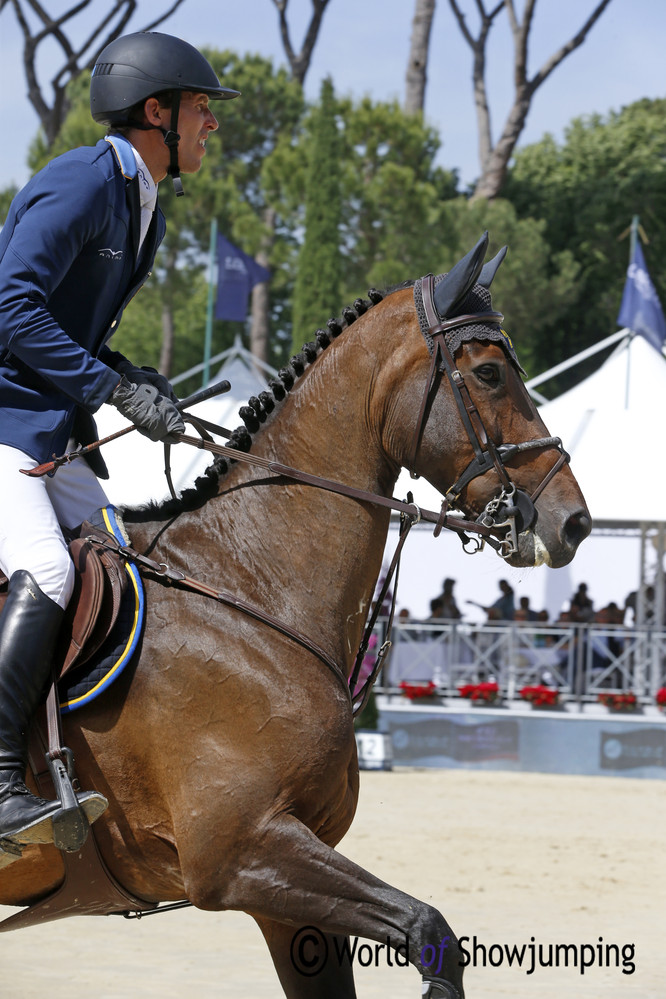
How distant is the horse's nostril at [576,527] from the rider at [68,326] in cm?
115

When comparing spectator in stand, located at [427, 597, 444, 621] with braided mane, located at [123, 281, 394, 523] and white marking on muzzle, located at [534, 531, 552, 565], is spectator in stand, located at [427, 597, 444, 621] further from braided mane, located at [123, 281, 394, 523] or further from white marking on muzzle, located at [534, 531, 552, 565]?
white marking on muzzle, located at [534, 531, 552, 565]

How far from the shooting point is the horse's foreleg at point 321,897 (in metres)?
3.10

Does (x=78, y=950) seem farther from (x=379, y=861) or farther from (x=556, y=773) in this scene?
(x=556, y=773)

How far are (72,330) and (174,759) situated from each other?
4.24 ft

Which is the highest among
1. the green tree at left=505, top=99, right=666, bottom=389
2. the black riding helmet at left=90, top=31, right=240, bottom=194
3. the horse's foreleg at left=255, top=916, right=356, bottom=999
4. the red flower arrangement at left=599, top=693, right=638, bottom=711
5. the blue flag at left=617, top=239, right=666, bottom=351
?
the green tree at left=505, top=99, right=666, bottom=389

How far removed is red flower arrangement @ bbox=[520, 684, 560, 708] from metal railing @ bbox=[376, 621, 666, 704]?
0.76ft

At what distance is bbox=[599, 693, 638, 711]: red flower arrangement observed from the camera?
1455 cm

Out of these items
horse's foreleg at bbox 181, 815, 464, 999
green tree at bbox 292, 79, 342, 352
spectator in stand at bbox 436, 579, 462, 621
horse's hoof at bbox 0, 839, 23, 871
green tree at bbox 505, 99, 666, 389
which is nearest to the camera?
horse's foreleg at bbox 181, 815, 464, 999

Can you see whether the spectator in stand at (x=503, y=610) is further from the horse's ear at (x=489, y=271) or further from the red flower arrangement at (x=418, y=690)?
the horse's ear at (x=489, y=271)

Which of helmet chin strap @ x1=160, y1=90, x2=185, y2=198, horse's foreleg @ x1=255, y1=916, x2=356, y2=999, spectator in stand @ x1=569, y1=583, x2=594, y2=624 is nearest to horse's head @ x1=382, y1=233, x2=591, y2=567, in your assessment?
helmet chin strap @ x1=160, y1=90, x2=185, y2=198

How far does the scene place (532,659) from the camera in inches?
618

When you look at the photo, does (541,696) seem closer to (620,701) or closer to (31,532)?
(620,701)

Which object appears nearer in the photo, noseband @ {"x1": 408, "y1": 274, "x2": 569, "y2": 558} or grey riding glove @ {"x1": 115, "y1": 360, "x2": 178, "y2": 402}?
noseband @ {"x1": 408, "y1": 274, "x2": 569, "y2": 558}

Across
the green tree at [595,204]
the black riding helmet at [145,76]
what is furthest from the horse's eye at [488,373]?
the green tree at [595,204]
